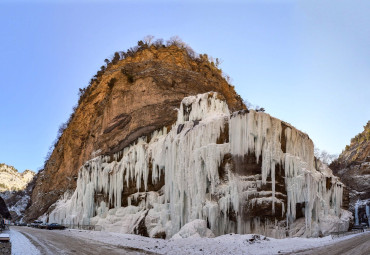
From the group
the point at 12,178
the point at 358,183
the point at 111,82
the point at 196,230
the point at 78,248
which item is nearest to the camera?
the point at 78,248

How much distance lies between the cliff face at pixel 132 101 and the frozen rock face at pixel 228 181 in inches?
186

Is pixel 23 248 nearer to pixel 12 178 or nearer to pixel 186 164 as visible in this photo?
pixel 186 164

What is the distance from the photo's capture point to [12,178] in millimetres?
173500

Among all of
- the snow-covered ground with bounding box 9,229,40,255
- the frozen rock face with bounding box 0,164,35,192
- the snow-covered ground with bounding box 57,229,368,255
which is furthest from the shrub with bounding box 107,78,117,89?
the frozen rock face with bounding box 0,164,35,192

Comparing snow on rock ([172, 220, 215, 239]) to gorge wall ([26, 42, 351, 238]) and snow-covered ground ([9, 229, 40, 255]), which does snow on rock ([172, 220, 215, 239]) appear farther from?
snow-covered ground ([9, 229, 40, 255])

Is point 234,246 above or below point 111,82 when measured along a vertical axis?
below

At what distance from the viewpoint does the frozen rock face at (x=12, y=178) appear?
16488cm

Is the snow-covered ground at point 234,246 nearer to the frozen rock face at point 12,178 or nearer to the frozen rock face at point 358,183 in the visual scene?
the frozen rock face at point 358,183

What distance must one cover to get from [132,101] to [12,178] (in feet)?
522

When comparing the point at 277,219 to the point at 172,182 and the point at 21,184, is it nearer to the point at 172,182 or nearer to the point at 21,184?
the point at 172,182

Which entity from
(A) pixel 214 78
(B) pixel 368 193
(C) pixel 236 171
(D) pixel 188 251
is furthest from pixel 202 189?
(B) pixel 368 193

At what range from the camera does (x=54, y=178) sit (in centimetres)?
5184

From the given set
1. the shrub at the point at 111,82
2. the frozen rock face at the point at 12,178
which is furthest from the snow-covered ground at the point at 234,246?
the frozen rock face at the point at 12,178

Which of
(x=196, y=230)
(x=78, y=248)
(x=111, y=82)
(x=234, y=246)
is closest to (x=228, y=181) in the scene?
(x=196, y=230)
